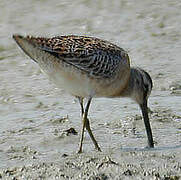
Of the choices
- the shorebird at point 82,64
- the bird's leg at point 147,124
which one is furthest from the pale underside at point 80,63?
the bird's leg at point 147,124

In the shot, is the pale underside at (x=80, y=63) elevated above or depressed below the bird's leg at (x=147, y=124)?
above

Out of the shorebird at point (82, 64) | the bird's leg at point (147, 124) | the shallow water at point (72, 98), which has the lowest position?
the shallow water at point (72, 98)

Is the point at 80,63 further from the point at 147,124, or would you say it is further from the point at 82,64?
the point at 147,124

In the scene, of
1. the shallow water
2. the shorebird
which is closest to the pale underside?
the shorebird

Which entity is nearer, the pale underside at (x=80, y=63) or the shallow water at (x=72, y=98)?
the pale underside at (x=80, y=63)

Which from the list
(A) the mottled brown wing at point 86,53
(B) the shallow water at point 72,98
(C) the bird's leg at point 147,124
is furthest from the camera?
(B) the shallow water at point 72,98

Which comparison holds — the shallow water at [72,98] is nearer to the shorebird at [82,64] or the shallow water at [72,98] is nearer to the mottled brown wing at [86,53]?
the shorebird at [82,64]

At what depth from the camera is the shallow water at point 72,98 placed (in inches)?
224

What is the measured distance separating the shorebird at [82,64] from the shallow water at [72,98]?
1.05ft

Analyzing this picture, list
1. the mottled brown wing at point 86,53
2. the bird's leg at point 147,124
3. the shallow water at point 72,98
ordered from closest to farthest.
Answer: the mottled brown wing at point 86,53 < the bird's leg at point 147,124 < the shallow water at point 72,98

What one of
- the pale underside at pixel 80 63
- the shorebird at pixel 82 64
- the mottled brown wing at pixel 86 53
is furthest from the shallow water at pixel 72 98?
the mottled brown wing at pixel 86 53

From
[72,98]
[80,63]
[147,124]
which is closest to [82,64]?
[80,63]

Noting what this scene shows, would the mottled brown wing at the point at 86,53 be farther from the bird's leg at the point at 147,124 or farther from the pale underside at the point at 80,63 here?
the bird's leg at the point at 147,124

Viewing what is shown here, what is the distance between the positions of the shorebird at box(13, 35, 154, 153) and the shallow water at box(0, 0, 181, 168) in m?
0.32
